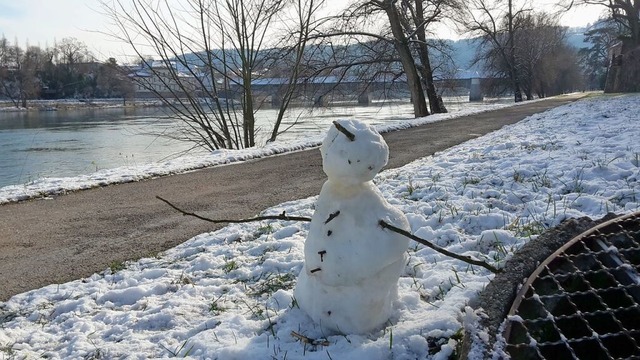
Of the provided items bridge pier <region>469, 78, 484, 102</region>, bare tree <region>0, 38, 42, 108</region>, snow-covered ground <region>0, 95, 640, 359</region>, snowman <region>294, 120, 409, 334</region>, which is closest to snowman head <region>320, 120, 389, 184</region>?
snowman <region>294, 120, 409, 334</region>

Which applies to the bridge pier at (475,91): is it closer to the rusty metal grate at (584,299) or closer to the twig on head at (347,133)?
the rusty metal grate at (584,299)

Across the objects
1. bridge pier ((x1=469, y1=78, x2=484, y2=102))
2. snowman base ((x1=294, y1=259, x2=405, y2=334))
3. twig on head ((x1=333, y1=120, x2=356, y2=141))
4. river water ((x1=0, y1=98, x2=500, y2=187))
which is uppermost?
bridge pier ((x1=469, y1=78, x2=484, y2=102))

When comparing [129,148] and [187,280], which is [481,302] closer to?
[187,280]

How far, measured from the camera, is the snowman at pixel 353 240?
7.07ft

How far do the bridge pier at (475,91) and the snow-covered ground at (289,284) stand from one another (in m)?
55.6

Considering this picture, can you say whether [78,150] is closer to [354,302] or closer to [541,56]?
[354,302]

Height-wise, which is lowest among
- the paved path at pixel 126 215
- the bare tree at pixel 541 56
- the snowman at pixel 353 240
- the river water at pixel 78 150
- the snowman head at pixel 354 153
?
the river water at pixel 78 150

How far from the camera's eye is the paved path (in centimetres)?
413

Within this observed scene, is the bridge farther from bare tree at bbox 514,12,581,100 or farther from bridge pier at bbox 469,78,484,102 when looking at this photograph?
bridge pier at bbox 469,78,484,102

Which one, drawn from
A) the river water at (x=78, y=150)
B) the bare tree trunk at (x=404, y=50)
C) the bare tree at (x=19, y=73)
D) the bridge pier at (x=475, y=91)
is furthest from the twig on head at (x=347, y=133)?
the bridge pier at (x=475, y=91)

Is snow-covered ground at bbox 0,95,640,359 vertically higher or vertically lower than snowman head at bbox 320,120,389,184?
lower

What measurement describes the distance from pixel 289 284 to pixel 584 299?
1.69 m

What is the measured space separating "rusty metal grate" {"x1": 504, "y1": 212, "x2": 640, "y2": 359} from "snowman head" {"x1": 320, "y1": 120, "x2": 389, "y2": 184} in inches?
31.7

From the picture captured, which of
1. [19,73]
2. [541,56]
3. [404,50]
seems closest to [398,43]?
[404,50]
